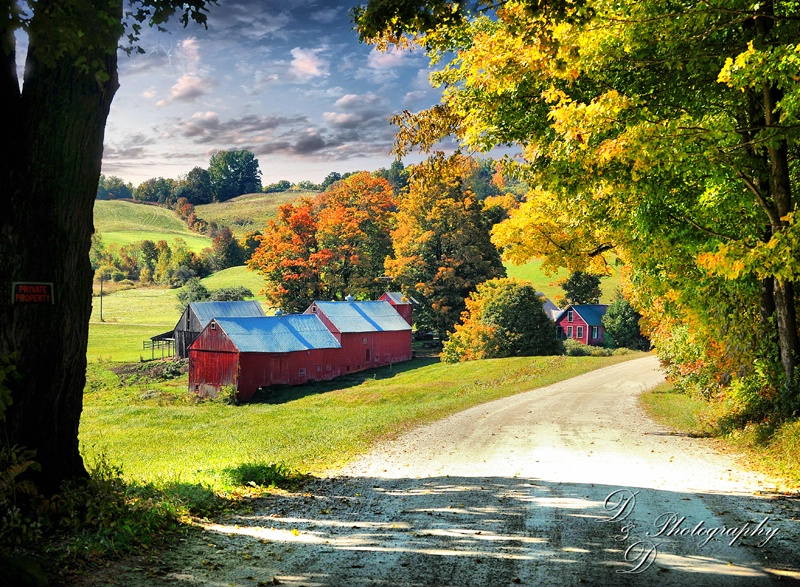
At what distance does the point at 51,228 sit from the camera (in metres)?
7.25

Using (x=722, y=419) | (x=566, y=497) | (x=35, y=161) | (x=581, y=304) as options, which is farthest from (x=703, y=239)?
(x=581, y=304)

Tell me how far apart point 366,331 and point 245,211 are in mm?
128357

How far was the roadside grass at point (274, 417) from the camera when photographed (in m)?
12.5

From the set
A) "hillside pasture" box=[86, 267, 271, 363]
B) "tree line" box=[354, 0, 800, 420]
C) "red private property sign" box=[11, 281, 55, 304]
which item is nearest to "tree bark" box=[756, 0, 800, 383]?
"tree line" box=[354, 0, 800, 420]

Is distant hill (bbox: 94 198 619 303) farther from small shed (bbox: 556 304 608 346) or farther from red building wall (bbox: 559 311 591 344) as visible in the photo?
red building wall (bbox: 559 311 591 344)

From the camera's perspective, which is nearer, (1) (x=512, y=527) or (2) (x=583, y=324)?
(1) (x=512, y=527)

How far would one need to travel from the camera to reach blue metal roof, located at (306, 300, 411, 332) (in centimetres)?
5094

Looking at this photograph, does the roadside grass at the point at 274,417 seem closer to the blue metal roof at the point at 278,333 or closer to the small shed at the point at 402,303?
the blue metal roof at the point at 278,333

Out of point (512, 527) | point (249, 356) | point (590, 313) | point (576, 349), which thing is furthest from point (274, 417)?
point (590, 313)

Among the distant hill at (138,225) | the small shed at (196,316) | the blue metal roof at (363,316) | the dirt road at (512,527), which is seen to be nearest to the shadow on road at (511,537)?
the dirt road at (512,527)

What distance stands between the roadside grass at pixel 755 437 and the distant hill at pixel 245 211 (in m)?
135

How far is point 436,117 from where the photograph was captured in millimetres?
15094

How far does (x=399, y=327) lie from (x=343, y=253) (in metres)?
10.7

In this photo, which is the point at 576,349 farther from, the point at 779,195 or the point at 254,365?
the point at 779,195
